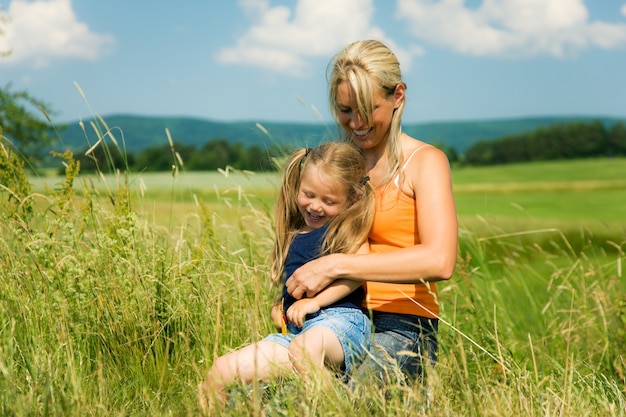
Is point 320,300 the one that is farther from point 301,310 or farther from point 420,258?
point 420,258

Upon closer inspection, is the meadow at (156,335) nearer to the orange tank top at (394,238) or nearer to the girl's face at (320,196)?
the orange tank top at (394,238)

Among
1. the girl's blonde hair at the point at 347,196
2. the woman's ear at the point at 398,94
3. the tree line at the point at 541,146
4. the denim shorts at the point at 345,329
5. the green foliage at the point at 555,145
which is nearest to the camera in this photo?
the denim shorts at the point at 345,329

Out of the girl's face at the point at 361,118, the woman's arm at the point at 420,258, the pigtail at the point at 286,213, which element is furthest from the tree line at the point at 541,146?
the woman's arm at the point at 420,258

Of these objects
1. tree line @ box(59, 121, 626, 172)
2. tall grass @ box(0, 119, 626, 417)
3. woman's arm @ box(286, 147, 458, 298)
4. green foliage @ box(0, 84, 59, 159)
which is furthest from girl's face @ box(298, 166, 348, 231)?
tree line @ box(59, 121, 626, 172)

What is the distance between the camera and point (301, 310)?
2693mm

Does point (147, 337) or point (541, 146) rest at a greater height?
point (541, 146)

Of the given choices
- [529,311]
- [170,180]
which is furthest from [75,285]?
[529,311]

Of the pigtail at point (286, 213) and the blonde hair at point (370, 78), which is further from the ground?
the blonde hair at point (370, 78)

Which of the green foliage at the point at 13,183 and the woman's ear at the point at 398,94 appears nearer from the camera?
the woman's ear at the point at 398,94

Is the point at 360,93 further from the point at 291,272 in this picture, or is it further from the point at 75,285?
the point at 75,285

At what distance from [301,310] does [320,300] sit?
0.08 m

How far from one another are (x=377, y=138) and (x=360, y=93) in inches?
10.0

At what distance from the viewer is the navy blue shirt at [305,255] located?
2873 millimetres

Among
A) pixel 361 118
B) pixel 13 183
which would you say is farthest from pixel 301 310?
pixel 13 183
